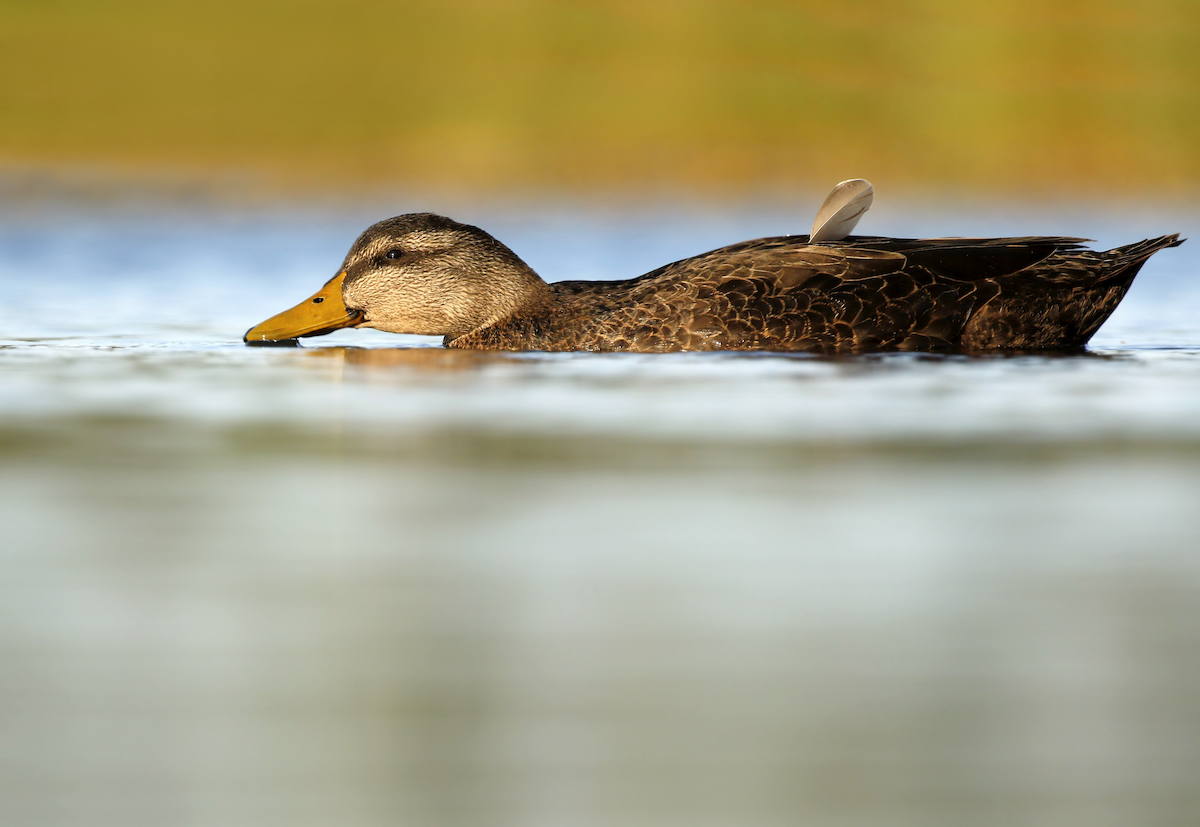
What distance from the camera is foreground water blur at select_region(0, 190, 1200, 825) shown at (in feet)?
8.18

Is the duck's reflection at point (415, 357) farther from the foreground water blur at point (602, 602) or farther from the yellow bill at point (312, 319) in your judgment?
the foreground water blur at point (602, 602)

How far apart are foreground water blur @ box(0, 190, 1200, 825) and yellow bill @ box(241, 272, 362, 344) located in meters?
1.72

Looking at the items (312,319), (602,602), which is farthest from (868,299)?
(602,602)

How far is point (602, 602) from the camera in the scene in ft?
11.1

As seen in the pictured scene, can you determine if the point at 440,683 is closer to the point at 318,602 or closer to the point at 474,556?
the point at 318,602

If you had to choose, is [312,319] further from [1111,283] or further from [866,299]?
[1111,283]

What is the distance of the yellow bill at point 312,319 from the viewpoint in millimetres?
8297

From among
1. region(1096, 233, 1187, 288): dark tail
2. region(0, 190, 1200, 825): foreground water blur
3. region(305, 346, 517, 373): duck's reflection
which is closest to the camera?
region(0, 190, 1200, 825): foreground water blur

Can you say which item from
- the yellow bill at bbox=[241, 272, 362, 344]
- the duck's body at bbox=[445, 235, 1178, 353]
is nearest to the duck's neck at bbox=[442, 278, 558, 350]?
the duck's body at bbox=[445, 235, 1178, 353]

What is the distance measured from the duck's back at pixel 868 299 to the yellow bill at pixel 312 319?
4.13 feet

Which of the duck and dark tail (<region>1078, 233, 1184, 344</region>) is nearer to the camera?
the duck

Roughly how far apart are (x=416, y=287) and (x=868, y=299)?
2480 millimetres

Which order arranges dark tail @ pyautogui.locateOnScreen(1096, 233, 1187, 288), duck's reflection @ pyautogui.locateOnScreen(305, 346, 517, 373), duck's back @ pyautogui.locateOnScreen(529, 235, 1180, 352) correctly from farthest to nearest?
dark tail @ pyautogui.locateOnScreen(1096, 233, 1187, 288)
duck's back @ pyautogui.locateOnScreen(529, 235, 1180, 352)
duck's reflection @ pyautogui.locateOnScreen(305, 346, 517, 373)

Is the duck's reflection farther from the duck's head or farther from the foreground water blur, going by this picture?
the foreground water blur
